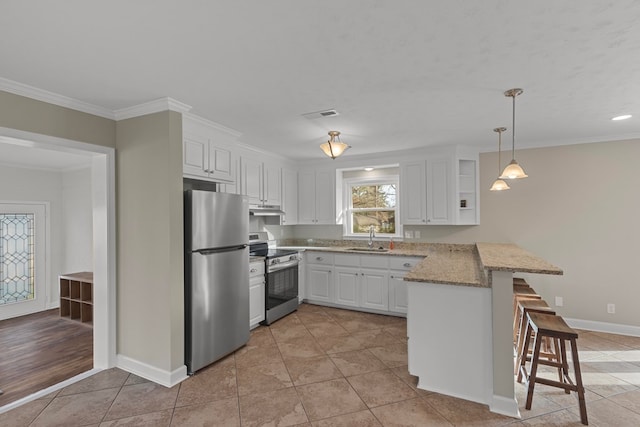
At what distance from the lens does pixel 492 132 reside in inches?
144

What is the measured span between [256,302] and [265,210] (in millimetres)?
1426

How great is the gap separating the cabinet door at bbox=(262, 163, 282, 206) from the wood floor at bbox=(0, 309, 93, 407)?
2822 millimetres

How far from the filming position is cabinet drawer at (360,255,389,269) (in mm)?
4465

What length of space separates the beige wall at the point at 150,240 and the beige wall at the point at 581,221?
13.6 feet

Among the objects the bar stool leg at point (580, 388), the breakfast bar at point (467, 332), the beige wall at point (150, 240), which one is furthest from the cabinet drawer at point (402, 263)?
the beige wall at point (150, 240)

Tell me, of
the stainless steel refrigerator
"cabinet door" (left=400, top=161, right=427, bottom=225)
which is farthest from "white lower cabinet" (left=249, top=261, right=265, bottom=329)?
"cabinet door" (left=400, top=161, right=427, bottom=225)

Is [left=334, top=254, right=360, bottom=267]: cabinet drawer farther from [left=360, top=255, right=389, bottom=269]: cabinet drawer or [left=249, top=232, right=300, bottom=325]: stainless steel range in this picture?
[left=249, top=232, right=300, bottom=325]: stainless steel range

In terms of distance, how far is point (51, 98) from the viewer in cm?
249

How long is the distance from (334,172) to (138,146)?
3.10m

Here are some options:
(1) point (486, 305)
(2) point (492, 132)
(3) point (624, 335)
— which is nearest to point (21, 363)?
(1) point (486, 305)

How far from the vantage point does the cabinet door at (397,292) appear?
4344 mm

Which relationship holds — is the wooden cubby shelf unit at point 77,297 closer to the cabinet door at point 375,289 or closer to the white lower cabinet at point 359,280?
A: the white lower cabinet at point 359,280

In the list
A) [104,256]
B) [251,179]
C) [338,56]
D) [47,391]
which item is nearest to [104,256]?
[104,256]

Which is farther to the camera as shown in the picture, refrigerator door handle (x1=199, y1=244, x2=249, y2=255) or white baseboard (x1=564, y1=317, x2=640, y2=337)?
white baseboard (x1=564, y1=317, x2=640, y2=337)
